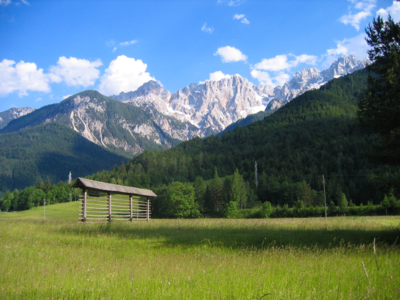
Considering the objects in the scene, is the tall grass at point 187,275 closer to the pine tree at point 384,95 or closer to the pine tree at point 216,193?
the pine tree at point 384,95

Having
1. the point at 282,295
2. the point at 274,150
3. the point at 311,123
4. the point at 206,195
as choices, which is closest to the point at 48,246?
the point at 282,295

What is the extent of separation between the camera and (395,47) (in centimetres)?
1217

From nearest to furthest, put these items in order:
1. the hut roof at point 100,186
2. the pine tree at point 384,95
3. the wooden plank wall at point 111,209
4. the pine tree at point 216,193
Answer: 1. the pine tree at point 384,95
2. the hut roof at point 100,186
3. the wooden plank wall at point 111,209
4. the pine tree at point 216,193

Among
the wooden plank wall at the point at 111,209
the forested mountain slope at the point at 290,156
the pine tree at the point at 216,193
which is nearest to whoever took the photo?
the wooden plank wall at the point at 111,209

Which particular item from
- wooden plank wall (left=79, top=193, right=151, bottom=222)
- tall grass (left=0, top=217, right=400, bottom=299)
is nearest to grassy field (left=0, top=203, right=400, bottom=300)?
tall grass (left=0, top=217, right=400, bottom=299)

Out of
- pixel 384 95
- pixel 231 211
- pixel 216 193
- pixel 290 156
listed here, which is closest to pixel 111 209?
pixel 384 95

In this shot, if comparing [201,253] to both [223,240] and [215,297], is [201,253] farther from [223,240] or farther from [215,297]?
[215,297]

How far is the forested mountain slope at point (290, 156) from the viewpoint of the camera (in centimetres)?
8356

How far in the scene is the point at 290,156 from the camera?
363ft

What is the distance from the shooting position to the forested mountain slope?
274ft

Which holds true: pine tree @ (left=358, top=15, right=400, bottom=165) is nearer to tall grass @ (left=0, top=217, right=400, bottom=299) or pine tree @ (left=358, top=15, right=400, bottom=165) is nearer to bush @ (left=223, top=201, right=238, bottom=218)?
tall grass @ (left=0, top=217, right=400, bottom=299)

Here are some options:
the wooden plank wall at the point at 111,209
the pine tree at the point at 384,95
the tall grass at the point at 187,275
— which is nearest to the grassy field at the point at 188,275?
the tall grass at the point at 187,275

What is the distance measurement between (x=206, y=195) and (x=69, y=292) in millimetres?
75392

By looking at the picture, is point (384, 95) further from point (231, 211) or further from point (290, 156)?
point (290, 156)
